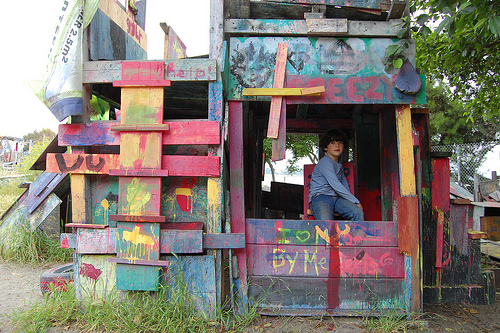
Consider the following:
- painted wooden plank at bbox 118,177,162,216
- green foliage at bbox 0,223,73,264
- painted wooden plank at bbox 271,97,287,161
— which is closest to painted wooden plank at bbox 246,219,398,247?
painted wooden plank at bbox 271,97,287,161

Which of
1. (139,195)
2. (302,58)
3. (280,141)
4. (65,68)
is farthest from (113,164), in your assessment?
(302,58)

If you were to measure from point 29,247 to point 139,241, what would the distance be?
11.1 feet

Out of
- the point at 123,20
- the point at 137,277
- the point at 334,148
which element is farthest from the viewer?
the point at 123,20

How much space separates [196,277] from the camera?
10.6 feet

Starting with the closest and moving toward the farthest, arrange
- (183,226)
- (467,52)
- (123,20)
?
(183,226)
(123,20)
(467,52)

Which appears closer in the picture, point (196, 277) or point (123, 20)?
point (196, 277)

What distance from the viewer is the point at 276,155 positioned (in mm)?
3453

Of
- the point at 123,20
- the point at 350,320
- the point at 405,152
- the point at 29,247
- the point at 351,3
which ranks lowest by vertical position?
the point at 350,320

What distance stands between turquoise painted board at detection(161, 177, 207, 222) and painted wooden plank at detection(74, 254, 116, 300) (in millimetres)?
758

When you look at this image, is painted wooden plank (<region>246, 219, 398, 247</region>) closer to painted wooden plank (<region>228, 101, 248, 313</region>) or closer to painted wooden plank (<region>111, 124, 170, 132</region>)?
painted wooden plank (<region>228, 101, 248, 313</region>)

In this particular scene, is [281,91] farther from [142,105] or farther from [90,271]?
[90,271]

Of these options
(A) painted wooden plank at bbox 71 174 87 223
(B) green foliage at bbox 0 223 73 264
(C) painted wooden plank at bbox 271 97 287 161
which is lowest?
(B) green foliage at bbox 0 223 73 264

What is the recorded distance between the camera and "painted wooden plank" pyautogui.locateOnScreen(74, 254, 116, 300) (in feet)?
10.9

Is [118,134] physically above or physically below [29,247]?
above
